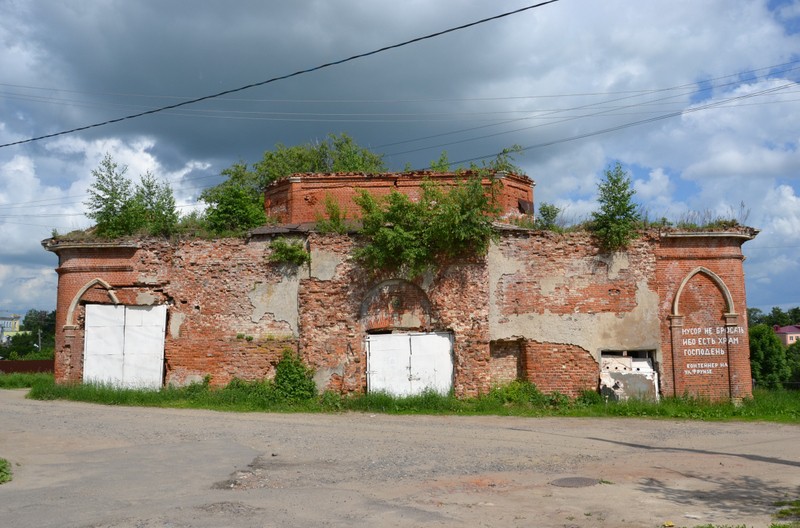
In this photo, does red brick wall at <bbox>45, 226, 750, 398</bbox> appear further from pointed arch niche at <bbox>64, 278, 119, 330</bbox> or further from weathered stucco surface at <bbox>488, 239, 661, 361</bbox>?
pointed arch niche at <bbox>64, 278, 119, 330</bbox>

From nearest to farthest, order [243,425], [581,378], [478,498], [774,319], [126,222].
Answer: [478,498], [243,425], [581,378], [126,222], [774,319]

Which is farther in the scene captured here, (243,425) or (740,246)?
(740,246)

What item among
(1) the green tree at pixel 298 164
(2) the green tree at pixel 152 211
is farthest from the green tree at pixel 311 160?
(2) the green tree at pixel 152 211

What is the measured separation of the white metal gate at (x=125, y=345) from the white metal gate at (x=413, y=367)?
6.08 metres

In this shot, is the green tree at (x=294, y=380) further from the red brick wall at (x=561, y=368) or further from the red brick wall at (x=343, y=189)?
the red brick wall at (x=343, y=189)

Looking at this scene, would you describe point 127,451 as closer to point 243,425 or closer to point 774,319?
point 243,425

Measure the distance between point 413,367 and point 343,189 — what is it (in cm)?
804

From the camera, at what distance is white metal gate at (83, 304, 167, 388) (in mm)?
18438

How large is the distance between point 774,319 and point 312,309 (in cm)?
10191

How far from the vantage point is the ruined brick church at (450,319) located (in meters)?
17.5

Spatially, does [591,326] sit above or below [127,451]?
above

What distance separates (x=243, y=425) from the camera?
1425 centimetres

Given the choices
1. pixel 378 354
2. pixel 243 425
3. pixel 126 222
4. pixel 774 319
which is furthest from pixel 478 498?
pixel 774 319

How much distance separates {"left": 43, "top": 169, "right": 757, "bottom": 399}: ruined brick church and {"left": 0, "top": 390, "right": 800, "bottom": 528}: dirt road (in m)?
2.18
